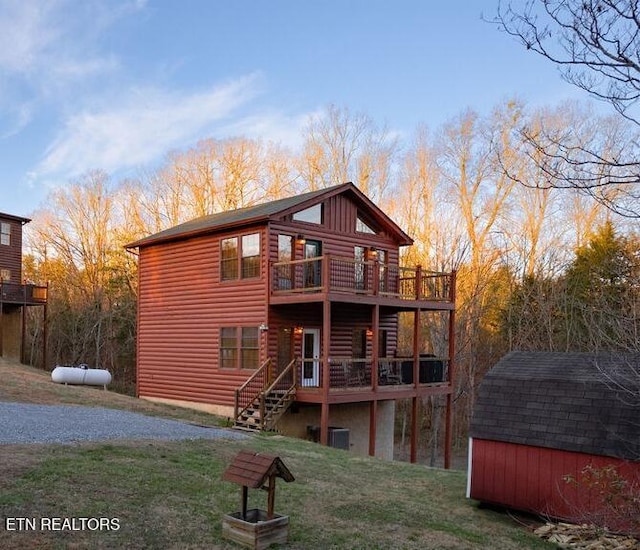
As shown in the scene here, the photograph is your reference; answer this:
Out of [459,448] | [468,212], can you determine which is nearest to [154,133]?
[468,212]

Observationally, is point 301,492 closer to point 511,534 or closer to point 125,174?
point 511,534

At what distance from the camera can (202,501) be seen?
732 cm

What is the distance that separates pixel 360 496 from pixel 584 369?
163 inches

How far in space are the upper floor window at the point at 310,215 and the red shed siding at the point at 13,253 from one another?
721 inches

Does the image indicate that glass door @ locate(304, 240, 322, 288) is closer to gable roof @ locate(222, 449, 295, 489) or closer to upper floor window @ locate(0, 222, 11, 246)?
gable roof @ locate(222, 449, 295, 489)

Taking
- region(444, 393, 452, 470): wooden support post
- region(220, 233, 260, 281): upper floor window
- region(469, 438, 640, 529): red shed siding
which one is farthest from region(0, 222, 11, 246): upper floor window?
region(469, 438, 640, 529): red shed siding

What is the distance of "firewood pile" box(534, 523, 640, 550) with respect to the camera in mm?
7655

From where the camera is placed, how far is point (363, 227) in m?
20.2

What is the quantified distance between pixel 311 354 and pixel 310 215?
4.20 m

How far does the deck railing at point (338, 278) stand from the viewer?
16.1 meters

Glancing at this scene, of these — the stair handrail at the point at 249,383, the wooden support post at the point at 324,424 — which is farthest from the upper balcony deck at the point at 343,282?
the wooden support post at the point at 324,424

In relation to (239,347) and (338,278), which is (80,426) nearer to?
(239,347)

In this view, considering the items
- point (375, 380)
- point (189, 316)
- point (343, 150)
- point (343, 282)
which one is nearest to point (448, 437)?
point (375, 380)

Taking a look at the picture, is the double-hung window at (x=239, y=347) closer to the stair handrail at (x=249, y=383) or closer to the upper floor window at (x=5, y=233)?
the stair handrail at (x=249, y=383)
